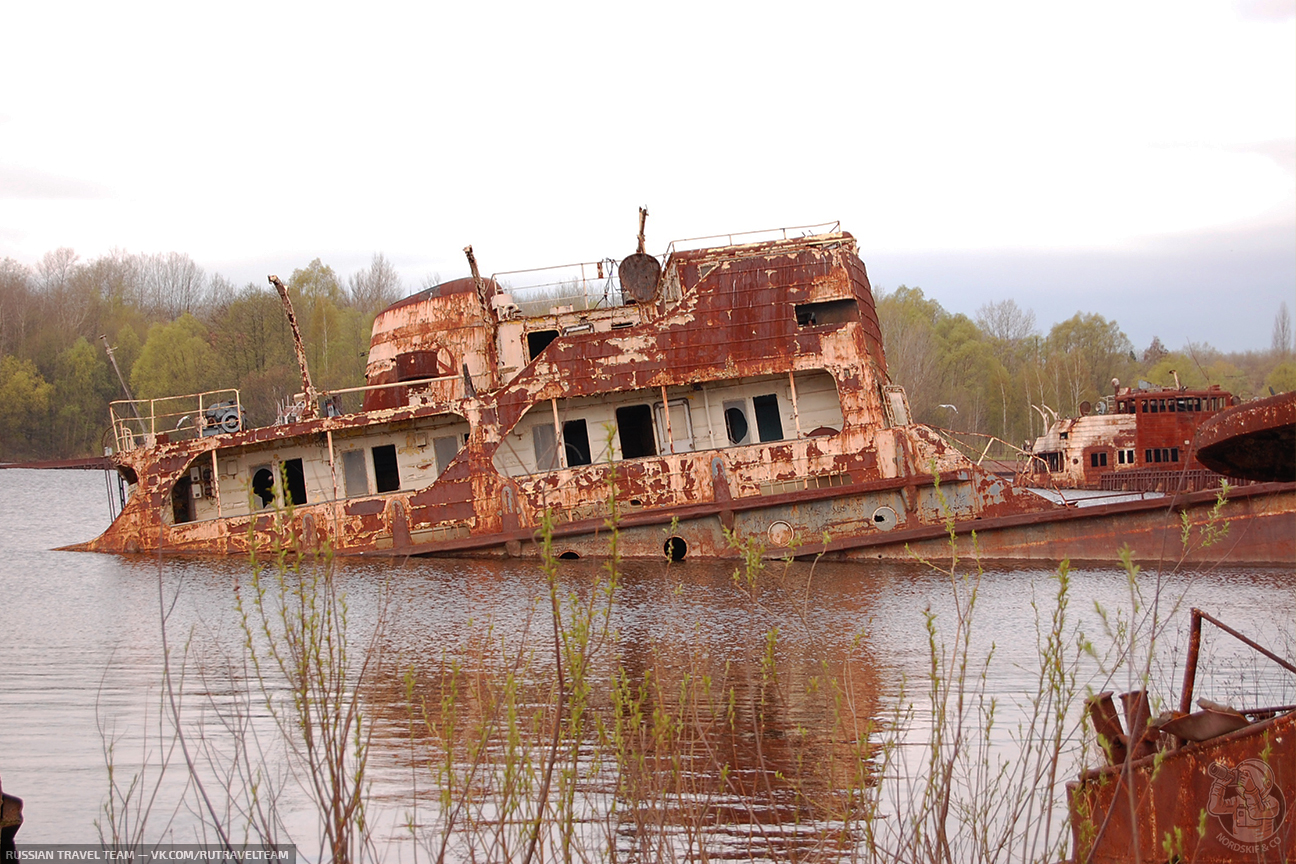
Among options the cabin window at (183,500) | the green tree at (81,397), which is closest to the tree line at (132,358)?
the green tree at (81,397)

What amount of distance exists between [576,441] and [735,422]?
2.58 m

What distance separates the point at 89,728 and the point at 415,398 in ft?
36.3

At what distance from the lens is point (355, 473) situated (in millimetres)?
18234

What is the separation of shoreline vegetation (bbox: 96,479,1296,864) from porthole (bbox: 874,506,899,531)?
498 centimetres

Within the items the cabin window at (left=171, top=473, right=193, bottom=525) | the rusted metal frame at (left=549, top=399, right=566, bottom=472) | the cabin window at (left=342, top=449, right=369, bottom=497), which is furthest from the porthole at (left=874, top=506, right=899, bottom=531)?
the cabin window at (left=171, top=473, right=193, bottom=525)

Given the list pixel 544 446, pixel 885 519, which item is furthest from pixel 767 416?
pixel 544 446

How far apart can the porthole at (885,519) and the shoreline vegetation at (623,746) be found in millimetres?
4983

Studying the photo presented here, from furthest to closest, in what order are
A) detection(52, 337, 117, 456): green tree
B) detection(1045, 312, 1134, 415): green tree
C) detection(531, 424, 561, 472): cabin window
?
1. detection(1045, 312, 1134, 415): green tree
2. detection(52, 337, 117, 456): green tree
3. detection(531, 424, 561, 472): cabin window

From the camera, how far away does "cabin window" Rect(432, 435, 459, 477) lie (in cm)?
1795

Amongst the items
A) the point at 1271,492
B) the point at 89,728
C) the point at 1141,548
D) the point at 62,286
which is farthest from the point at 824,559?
the point at 62,286

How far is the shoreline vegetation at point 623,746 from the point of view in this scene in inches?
148

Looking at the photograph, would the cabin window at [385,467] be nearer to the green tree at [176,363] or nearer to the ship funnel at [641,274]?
the ship funnel at [641,274]

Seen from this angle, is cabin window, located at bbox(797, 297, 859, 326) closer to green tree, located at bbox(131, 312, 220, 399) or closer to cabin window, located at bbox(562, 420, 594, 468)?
cabin window, located at bbox(562, 420, 594, 468)

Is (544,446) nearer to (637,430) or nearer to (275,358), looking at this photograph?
(637,430)
